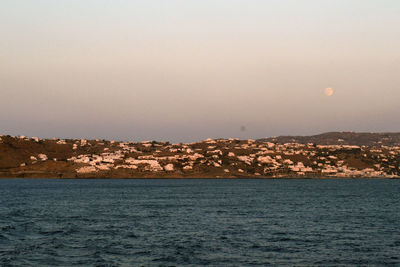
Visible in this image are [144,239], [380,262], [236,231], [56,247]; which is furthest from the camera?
[236,231]

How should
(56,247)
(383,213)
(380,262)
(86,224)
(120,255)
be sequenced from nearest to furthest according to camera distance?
(380,262) < (120,255) < (56,247) < (86,224) < (383,213)

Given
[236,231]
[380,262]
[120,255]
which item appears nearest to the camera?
[380,262]

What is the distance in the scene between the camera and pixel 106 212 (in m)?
80.6

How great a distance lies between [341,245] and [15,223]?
149 feet

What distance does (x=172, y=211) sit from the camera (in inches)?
3216

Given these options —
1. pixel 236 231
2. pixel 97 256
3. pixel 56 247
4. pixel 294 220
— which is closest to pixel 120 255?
pixel 97 256

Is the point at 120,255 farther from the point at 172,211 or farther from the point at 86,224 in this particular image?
the point at 172,211

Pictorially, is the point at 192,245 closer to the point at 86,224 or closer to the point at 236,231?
the point at 236,231

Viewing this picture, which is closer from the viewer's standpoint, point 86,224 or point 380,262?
point 380,262

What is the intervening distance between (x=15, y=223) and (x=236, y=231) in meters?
32.7

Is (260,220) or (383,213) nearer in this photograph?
(260,220)

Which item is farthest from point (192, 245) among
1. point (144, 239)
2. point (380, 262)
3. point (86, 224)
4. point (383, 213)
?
point (383, 213)

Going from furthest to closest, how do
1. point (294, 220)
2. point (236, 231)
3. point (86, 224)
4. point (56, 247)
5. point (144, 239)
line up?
point (294, 220) < point (86, 224) < point (236, 231) < point (144, 239) < point (56, 247)

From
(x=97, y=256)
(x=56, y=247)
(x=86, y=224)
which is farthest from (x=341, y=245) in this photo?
(x=86, y=224)
